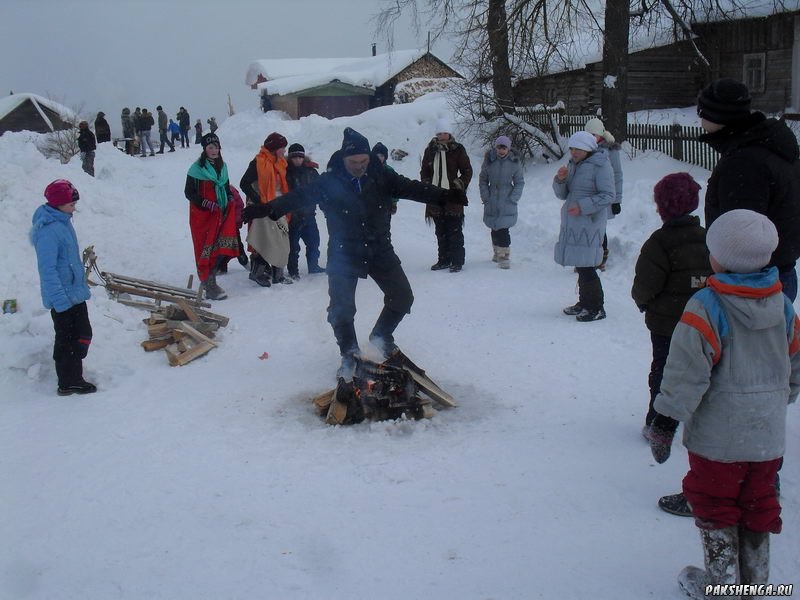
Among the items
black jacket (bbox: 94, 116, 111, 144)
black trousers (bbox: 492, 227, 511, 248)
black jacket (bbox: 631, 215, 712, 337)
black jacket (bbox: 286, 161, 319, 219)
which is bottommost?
black trousers (bbox: 492, 227, 511, 248)

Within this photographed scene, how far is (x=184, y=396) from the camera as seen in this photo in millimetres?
6043

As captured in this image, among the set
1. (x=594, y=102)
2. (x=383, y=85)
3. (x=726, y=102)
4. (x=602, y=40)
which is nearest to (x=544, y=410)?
(x=726, y=102)

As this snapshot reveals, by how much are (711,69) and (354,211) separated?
22.7 metres

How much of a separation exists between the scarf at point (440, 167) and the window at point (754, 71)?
59.9ft

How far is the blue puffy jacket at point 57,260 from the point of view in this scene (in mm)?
5875

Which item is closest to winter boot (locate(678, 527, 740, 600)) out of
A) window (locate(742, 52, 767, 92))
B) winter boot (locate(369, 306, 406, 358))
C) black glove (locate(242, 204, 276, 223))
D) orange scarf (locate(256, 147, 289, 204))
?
winter boot (locate(369, 306, 406, 358))

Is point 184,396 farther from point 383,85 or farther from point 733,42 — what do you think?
point 383,85

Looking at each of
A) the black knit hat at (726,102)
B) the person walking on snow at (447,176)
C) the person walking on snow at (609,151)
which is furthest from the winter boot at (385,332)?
the person walking on snow at (447,176)

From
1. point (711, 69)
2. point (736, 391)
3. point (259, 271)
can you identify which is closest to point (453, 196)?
point (736, 391)

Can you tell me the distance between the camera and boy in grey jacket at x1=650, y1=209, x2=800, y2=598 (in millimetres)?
3037

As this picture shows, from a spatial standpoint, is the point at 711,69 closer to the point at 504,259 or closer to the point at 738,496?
the point at 504,259

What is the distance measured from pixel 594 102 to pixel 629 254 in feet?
51.1

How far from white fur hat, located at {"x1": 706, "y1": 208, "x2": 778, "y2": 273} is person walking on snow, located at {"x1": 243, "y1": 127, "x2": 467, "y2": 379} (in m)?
2.88

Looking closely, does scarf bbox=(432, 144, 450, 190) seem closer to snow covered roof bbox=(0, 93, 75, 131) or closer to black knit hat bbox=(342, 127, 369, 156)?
black knit hat bbox=(342, 127, 369, 156)
